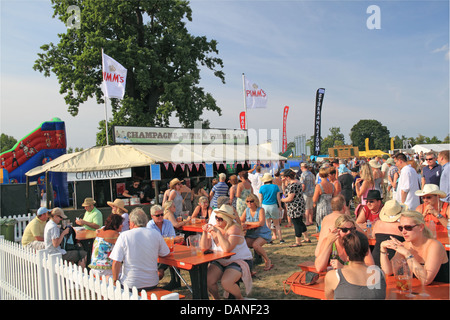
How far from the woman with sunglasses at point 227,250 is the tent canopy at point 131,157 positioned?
21.8ft

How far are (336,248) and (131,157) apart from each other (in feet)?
29.6

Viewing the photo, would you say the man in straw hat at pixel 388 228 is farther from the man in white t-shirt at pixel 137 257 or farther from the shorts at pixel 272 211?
the shorts at pixel 272 211

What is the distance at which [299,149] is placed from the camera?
34.9 metres

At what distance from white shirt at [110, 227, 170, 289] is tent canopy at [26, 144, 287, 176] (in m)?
6.93

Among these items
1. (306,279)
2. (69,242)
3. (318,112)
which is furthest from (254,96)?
(306,279)

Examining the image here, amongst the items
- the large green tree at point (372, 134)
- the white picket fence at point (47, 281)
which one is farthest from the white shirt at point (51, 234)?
the large green tree at point (372, 134)

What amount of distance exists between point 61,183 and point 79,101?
8.59 meters

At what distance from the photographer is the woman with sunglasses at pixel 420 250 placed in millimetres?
2746

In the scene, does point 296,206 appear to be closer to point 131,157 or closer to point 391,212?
point 391,212

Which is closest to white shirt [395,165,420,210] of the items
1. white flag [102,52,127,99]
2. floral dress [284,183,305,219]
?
floral dress [284,183,305,219]

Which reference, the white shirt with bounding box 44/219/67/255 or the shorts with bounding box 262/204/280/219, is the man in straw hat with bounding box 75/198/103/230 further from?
the shorts with bounding box 262/204/280/219

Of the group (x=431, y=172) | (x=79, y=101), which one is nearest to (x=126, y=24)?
(x=79, y=101)

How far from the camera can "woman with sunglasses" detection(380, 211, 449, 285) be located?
275cm

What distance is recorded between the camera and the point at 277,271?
5.73 m
